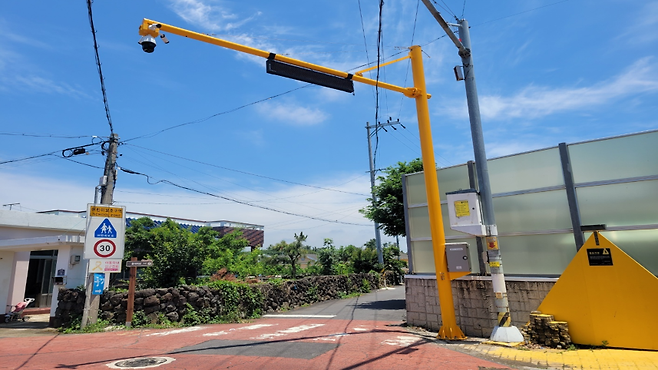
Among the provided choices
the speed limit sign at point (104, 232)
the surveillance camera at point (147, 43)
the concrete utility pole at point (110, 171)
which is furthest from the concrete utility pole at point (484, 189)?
the concrete utility pole at point (110, 171)

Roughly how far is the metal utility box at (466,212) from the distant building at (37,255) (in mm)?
13630

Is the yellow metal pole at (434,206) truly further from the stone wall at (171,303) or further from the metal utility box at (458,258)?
the stone wall at (171,303)

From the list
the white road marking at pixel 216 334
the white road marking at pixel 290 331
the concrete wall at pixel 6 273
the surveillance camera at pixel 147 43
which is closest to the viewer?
the surveillance camera at pixel 147 43

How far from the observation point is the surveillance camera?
650cm

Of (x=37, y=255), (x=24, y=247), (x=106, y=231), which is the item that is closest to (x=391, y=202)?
(x=106, y=231)

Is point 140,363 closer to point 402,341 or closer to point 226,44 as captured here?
point 402,341

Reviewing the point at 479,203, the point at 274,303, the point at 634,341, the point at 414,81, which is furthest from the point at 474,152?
the point at 274,303

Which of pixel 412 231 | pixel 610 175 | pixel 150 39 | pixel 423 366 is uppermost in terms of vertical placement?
pixel 150 39

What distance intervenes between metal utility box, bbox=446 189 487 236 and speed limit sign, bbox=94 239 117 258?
11234 mm

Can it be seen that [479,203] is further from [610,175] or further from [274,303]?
[274,303]

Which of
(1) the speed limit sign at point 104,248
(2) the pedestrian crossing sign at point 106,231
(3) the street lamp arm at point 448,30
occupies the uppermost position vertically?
(3) the street lamp arm at point 448,30

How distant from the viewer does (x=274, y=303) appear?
17.6 m

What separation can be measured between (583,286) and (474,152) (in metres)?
3.59

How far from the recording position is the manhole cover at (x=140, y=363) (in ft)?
22.2
